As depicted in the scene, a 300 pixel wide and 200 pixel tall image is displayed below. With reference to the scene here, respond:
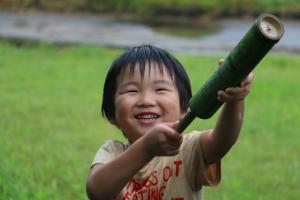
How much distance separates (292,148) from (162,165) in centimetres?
A: 244

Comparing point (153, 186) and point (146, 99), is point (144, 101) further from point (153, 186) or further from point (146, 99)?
point (153, 186)

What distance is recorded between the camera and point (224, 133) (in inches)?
79.7

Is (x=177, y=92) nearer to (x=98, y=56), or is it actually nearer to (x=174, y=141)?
(x=174, y=141)

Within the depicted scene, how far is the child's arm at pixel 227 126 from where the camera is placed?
5.55 ft

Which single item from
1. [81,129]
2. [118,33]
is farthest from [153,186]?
[118,33]

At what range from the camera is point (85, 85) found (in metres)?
6.25

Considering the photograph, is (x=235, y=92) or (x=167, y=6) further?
(x=167, y=6)

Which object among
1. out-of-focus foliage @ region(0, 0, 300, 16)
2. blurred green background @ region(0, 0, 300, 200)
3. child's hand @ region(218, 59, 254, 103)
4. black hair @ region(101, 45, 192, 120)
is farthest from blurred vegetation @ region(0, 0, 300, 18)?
child's hand @ region(218, 59, 254, 103)

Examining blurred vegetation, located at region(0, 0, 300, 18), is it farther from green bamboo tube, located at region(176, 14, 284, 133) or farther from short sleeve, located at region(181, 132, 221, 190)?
green bamboo tube, located at region(176, 14, 284, 133)

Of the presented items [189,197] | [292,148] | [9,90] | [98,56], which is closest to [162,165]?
[189,197]

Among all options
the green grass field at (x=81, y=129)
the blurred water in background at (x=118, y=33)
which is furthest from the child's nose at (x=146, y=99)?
the blurred water in background at (x=118, y=33)

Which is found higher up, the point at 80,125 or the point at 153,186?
the point at 80,125

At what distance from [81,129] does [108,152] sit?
8.73ft

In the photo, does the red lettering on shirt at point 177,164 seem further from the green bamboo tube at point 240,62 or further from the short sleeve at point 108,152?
the green bamboo tube at point 240,62
